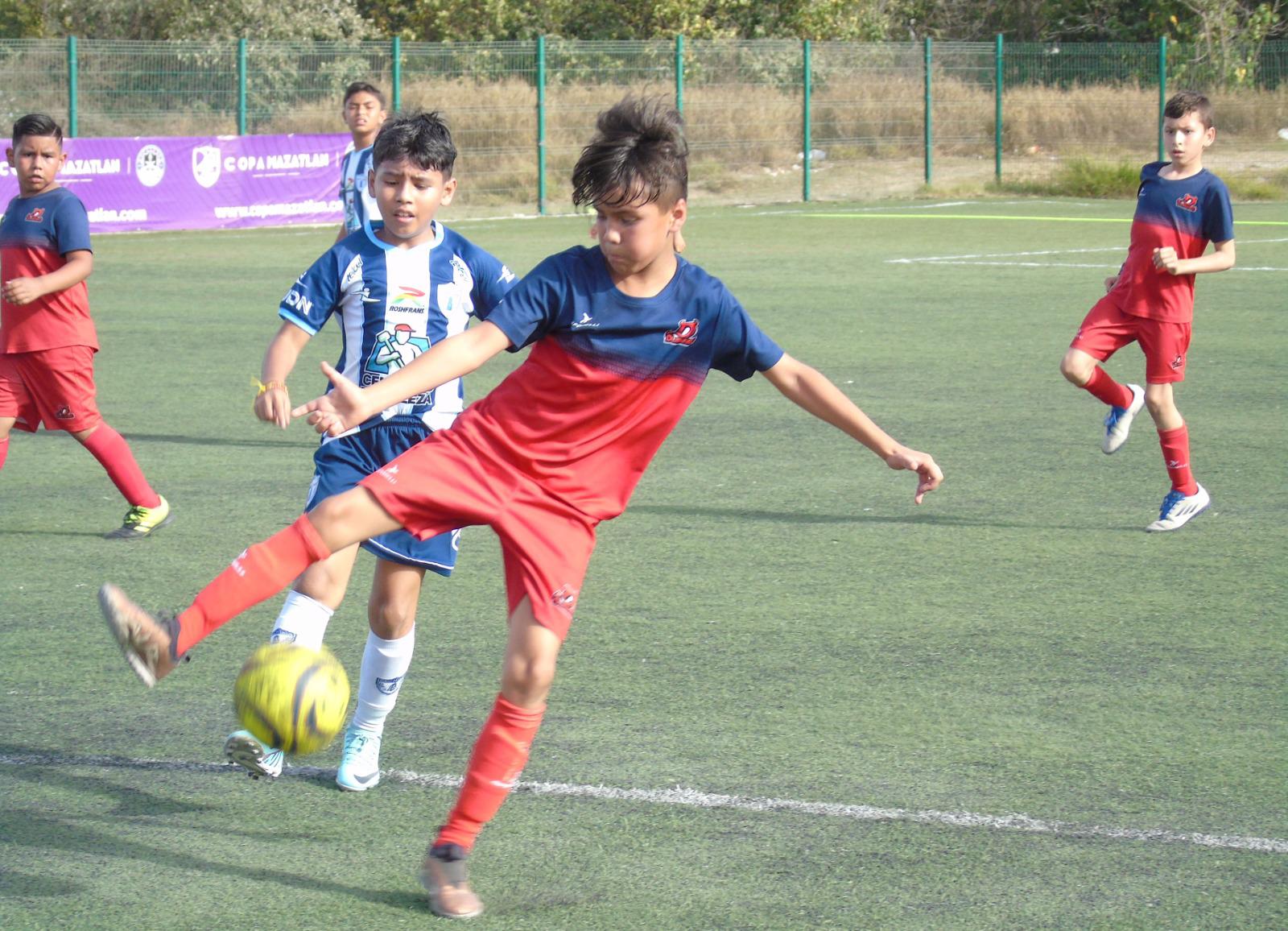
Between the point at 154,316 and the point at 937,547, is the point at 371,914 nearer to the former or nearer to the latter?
the point at 937,547

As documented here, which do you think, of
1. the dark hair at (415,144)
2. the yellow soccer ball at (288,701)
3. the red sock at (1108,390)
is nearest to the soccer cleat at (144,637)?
Result: the yellow soccer ball at (288,701)

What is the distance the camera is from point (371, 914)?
3.84 m

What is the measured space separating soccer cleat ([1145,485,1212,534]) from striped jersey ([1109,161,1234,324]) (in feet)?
2.92

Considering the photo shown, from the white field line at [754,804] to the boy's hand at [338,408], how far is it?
4.62 ft

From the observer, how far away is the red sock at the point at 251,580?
362 cm

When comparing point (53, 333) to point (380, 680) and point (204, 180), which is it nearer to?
point (380, 680)

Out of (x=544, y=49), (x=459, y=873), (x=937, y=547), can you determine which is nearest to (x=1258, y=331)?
(x=937, y=547)

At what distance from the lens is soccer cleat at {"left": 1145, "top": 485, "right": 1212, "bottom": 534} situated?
7676 mm

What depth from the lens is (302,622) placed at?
4.57m

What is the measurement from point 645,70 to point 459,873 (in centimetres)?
2887

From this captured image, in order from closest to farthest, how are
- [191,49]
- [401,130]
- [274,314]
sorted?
1. [401,130]
2. [274,314]
3. [191,49]

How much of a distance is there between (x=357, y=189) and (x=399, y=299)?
4.98m

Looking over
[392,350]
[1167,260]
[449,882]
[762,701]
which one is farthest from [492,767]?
[1167,260]

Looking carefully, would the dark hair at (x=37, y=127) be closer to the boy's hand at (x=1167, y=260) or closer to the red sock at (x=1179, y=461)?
the boy's hand at (x=1167, y=260)
